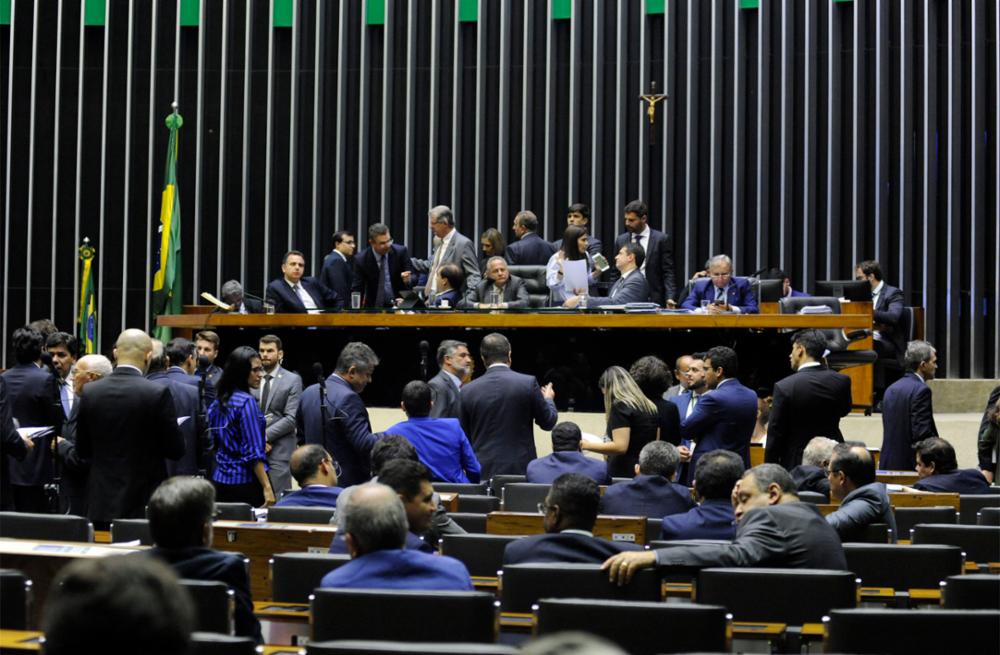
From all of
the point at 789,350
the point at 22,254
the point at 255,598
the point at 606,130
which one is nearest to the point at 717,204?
the point at 606,130

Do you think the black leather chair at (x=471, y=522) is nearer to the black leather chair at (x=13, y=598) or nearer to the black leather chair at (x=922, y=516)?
the black leather chair at (x=922, y=516)

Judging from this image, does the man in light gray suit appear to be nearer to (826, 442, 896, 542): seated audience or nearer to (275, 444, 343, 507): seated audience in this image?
(275, 444, 343, 507): seated audience

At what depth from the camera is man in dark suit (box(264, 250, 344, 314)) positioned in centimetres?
976

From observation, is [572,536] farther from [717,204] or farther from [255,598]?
[717,204]

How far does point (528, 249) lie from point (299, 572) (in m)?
6.87

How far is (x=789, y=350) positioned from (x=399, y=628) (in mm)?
6399

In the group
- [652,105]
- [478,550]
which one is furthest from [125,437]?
[652,105]

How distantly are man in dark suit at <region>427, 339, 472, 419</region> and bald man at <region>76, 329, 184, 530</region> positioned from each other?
204 cm

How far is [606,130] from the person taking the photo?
13.2 meters

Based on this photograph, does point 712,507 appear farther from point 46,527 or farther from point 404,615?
point 46,527

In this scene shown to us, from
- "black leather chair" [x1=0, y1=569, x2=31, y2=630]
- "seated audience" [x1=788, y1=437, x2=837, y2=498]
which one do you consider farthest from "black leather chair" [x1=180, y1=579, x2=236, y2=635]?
"seated audience" [x1=788, y1=437, x2=837, y2=498]

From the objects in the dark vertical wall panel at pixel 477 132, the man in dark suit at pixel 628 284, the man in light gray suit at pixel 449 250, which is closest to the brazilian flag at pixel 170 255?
the dark vertical wall panel at pixel 477 132

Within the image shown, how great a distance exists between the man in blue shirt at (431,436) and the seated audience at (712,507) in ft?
5.34

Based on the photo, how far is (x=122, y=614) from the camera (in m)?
1.50
